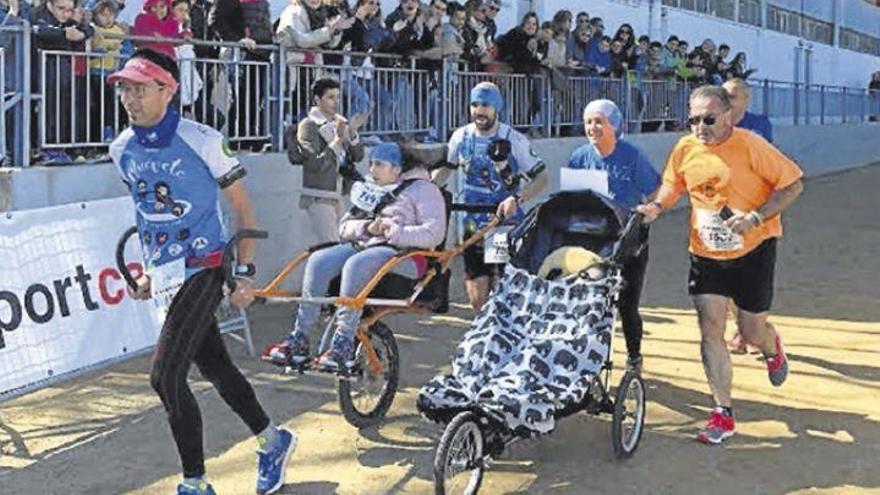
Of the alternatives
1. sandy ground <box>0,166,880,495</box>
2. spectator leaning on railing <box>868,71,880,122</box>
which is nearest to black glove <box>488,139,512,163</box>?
sandy ground <box>0,166,880,495</box>

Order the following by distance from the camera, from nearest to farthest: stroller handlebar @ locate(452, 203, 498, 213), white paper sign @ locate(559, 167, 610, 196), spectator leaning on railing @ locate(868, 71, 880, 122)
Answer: white paper sign @ locate(559, 167, 610, 196) < stroller handlebar @ locate(452, 203, 498, 213) < spectator leaning on railing @ locate(868, 71, 880, 122)

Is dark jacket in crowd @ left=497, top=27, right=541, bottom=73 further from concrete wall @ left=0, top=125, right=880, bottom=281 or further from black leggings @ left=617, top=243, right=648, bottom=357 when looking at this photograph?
black leggings @ left=617, top=243, right=648, bottom=357

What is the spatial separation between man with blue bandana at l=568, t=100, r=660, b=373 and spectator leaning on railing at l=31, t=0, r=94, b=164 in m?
3.74

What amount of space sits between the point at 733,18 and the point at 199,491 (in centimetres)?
2740

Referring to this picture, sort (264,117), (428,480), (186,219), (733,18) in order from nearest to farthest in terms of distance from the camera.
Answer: (186,219) → (428,480) → (264,117) → (733,18)

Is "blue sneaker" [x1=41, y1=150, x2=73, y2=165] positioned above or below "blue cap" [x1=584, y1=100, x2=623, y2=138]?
below

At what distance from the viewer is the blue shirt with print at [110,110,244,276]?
483cm

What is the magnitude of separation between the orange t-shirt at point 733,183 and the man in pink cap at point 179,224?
94.3 inches

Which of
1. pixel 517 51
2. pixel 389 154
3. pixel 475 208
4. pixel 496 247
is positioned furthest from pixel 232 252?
pixel 517 51

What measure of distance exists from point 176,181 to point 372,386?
1.90m

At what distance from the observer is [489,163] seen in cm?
727

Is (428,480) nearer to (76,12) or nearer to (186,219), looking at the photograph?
(186,219)

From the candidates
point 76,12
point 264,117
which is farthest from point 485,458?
point 264,117

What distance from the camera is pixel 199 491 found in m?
4.89
